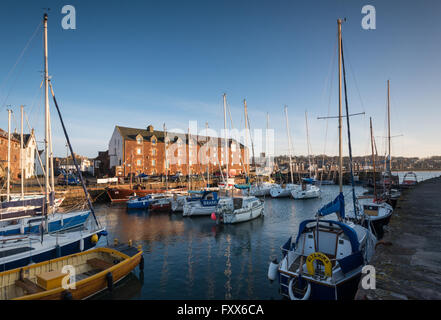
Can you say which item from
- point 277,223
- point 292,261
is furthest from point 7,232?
point 277,223

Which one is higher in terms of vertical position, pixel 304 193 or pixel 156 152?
pixel 156 152

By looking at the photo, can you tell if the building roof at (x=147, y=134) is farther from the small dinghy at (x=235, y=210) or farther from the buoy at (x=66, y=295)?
the buoy at (x=66, y=295)

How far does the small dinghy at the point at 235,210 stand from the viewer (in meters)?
26.9

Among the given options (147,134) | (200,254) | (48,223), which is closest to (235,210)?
(200,254)

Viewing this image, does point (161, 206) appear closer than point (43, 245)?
No

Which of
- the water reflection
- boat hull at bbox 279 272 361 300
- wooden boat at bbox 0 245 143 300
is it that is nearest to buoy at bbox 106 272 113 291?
wooden boat at bbox 0 245 143 300

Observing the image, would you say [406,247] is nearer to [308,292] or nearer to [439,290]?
[439,290]

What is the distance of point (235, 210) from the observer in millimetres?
27203

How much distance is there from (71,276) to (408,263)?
14.2 m

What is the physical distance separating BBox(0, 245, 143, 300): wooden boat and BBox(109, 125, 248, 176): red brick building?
1620 inches

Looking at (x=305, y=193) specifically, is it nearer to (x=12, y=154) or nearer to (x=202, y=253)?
(x=202, y=253)

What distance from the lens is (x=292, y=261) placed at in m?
11.0

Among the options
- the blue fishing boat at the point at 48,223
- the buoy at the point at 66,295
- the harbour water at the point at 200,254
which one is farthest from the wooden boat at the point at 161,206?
the buoy at the point at 66,295

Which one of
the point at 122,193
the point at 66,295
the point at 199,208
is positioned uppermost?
the point at 122,193
